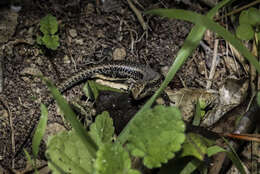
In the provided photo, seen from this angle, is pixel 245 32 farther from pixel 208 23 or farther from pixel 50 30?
pixel 50 30

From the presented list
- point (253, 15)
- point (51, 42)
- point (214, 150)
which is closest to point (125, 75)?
point (51, 42)

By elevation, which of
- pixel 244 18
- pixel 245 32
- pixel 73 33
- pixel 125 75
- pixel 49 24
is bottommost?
pixel 125 75

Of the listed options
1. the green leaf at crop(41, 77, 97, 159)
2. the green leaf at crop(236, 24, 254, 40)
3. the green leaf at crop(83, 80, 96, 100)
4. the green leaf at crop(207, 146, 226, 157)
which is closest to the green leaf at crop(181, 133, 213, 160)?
the green leaf at crop(207, 146, 226, 157)

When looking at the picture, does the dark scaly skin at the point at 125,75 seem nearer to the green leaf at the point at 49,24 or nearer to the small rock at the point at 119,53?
the small rock at the point at 119,53

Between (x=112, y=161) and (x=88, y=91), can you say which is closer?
(x=112, y=161)

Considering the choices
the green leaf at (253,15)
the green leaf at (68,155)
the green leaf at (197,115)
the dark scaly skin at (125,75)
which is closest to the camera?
the green leaf at (68,155)

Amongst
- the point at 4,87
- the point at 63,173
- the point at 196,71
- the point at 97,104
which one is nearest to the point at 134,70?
the point at 196,71

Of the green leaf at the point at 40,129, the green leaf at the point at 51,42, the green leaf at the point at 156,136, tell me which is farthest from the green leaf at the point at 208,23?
the green leaf at the point at 51,42
